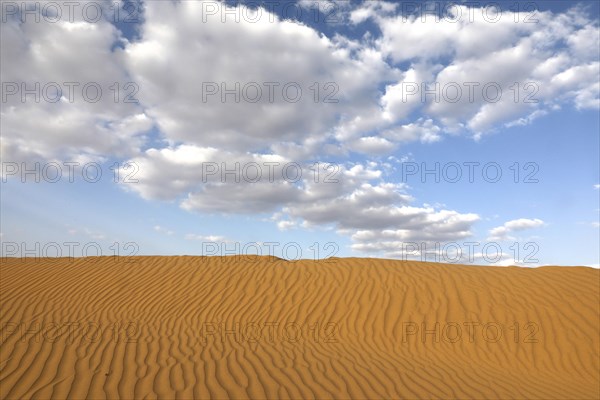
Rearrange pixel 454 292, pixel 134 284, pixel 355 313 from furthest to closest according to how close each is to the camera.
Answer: pixel 134 284
pixel 454 292
pixel 355 313

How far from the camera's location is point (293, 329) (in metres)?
9.26

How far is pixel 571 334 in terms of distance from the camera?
8.78 metres

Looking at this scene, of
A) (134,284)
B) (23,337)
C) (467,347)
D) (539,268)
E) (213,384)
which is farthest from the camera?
(539,268)

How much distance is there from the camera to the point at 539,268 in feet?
42.3

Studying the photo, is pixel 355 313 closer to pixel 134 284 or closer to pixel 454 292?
pixel 454 292

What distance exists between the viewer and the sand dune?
5738mm

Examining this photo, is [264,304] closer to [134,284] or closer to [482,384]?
[134,284]

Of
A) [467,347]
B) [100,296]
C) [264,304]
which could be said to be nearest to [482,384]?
[467,347]

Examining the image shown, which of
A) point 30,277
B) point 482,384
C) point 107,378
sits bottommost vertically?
point 482,384

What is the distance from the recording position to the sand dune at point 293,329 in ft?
18.8

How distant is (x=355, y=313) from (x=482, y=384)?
3.92 meters

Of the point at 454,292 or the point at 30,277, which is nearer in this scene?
the point at 454,292

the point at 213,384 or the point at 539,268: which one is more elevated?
the point at 539,268

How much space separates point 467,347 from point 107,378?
7.10m
